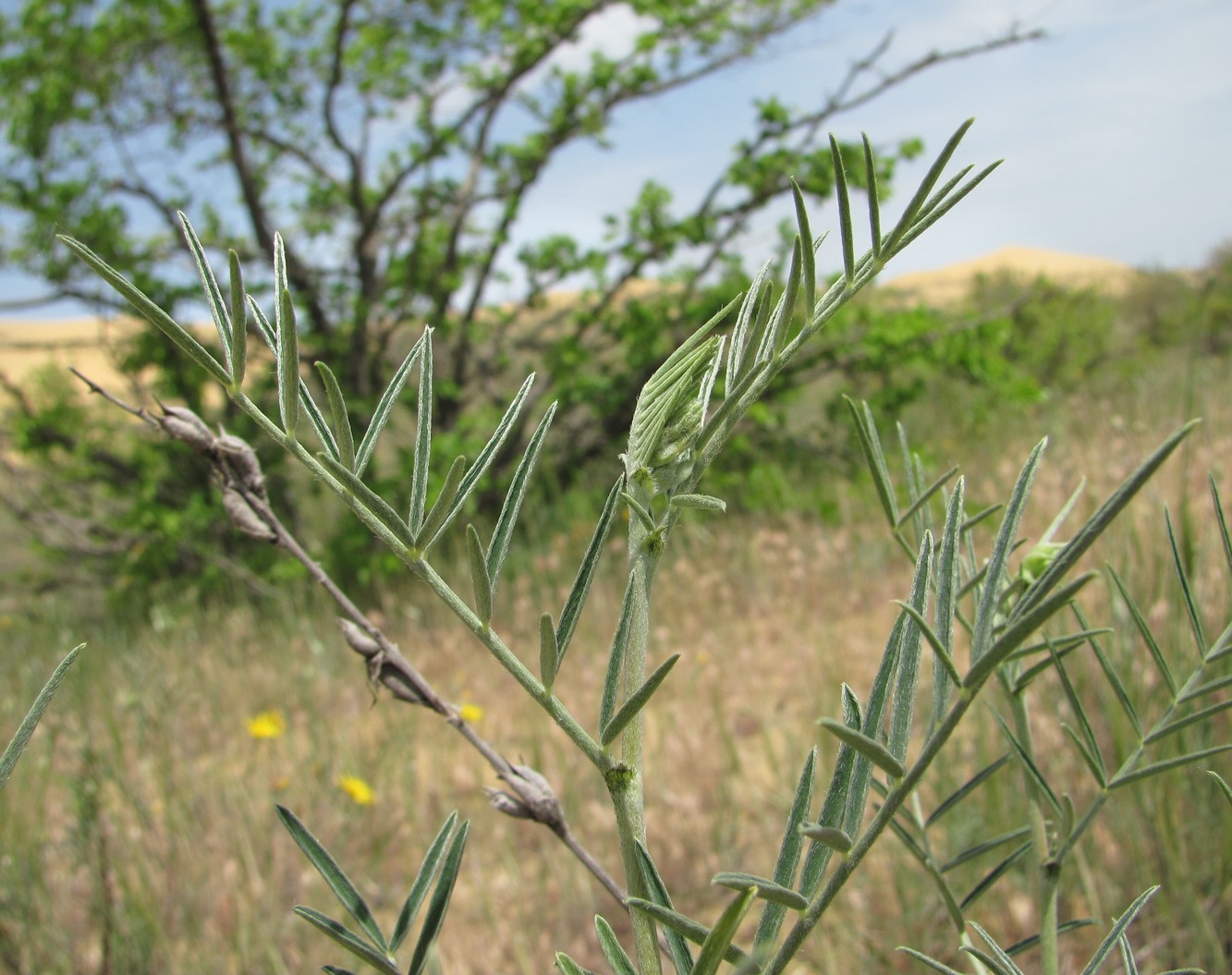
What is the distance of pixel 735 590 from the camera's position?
3482 mm

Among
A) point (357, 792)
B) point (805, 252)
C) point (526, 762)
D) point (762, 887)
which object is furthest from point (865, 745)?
point (357, 792)

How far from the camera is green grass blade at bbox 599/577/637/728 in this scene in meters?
0.31

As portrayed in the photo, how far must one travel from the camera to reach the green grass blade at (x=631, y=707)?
0.26 meters

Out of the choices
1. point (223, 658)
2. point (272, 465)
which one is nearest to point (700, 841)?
point (223, 658)

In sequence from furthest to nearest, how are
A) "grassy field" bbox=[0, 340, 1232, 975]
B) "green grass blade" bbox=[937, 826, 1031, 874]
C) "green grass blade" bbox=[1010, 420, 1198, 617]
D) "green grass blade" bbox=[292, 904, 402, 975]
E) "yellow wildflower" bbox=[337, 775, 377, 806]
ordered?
"yellow wildflower" bbox=[337, 775, 377, 806], "grassy field" bbox=[0, 340, 1232, 975], "green grass blade" bbox=[937, 826, 1031, 874], "green grass blade" bbox=[292, 904, 402, 975], "green grass blade" bbox=[1010, 420, 1198, 617]

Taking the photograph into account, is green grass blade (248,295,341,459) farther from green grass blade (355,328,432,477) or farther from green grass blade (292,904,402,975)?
green grass blade (292,904,402,975)

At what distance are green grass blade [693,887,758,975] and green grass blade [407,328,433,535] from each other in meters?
0.15

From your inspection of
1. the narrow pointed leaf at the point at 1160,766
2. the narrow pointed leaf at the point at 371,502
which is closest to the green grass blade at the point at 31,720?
the narrow pointed leaf at the point at 371,502

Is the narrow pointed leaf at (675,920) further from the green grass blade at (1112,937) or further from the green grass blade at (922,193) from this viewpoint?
the green grass blade at (922,193)

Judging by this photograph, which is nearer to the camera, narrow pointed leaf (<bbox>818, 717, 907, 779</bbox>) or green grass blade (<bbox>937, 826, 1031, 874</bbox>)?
narrow pointed leaf (<bbox>818, 717, 907, 779</bbox>)

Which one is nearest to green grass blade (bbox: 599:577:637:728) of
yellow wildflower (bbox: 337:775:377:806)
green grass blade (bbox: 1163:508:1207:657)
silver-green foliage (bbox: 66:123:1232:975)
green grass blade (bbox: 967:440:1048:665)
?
silver-green foliage (bbox: 66:123:1232:975)

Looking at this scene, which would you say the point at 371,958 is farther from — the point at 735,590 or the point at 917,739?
the point at 735,590

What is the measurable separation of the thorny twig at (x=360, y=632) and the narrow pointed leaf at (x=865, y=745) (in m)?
0.15

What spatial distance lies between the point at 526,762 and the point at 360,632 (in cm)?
37
